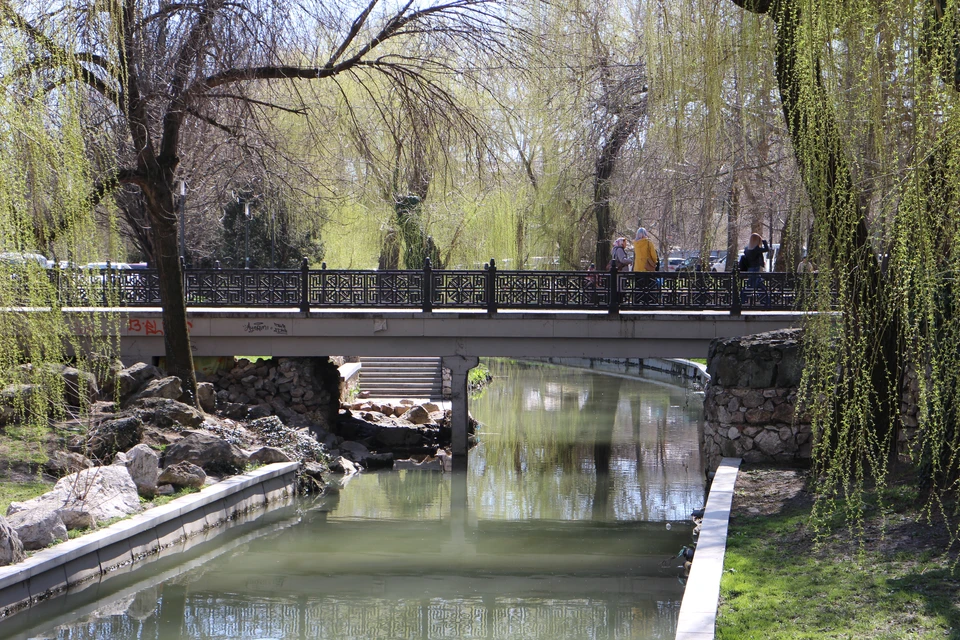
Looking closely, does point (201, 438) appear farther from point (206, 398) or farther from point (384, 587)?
point (384, 587)

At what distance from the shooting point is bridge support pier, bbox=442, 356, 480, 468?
58.0ft

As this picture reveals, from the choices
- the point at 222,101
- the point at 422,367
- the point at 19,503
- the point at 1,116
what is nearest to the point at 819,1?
the point at 1,116

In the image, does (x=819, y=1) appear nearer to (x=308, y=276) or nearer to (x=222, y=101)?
(x=222, y=101)

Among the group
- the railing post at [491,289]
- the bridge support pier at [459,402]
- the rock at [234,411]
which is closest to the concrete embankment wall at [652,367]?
the bridge support pier at [459,402]

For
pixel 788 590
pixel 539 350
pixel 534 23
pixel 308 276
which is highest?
pixel 534 23

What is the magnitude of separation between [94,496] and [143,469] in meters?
1.23

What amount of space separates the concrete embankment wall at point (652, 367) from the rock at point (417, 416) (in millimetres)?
9417

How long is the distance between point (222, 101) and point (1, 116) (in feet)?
27.8

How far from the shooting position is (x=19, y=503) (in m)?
9.52

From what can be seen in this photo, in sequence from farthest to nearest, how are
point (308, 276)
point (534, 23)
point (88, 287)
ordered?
1. point (308, 276)
2. point (534, 23)
3. point (88, 287)

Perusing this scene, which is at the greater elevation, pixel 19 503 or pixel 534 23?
pixel 534 23

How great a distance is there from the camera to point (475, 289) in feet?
58.0

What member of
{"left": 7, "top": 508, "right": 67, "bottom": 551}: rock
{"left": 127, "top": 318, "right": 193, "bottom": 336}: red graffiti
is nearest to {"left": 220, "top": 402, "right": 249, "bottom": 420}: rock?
{"left": 127, "top": 318, "right": 193, "bottom": 336}: red graffiti

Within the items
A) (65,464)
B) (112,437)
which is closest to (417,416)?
(112,437)
